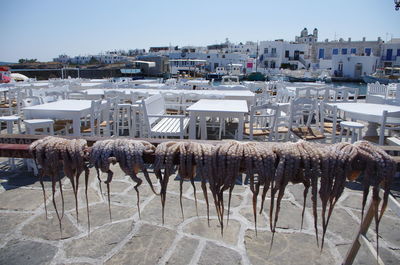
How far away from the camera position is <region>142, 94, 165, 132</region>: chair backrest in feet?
15.2

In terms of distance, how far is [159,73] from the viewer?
56.7m

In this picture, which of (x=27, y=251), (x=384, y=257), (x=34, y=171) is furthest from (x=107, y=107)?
(x=384, y=257)

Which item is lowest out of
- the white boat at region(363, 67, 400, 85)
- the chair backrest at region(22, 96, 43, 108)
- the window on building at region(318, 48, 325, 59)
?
the chair backrest at region(22, 96, 43, 108)

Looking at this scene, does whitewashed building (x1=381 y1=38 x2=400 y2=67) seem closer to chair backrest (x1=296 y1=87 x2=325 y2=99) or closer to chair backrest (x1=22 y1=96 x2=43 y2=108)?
chair backrest (x1=296 y1=87 x2=325 y2=99)

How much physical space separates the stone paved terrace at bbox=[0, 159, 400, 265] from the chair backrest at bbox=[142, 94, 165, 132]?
4.85ft

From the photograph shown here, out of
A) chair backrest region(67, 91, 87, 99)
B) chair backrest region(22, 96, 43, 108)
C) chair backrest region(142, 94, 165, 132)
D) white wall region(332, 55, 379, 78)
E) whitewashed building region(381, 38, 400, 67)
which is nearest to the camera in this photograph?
chair backrest region(142, 94, 165, 132)

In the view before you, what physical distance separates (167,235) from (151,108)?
9.24 feet

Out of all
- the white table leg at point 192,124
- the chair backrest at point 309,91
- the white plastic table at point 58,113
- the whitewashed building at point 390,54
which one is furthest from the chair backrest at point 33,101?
the whitewashed building at point 390,54

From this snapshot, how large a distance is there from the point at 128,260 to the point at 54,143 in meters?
1.61

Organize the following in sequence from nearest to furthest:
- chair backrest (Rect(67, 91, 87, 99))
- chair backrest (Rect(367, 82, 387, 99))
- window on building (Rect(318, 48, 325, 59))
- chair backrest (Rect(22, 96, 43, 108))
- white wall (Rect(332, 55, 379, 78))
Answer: chair backrest (Rect(22, 96, 43, 108)) → chair backrest (Rect(67, 91, 87, 99)) → chair backrest (Rect(367, 82, 387, 99)) → white wall (Rect(332, 55, 379, 78)) → window on building (Rect(318, 48, 325, 59))

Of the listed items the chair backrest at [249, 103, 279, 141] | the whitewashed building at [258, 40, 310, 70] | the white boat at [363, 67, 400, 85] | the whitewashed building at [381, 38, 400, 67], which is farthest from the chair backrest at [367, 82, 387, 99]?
the whitewashed building at [258, 40, 310, 70]

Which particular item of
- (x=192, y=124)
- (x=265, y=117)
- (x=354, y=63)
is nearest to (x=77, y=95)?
(x=192, y=124)

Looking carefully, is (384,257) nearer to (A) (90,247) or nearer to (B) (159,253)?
(B) (159,253)

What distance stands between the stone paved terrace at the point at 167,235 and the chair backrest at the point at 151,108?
1478 millimetres
